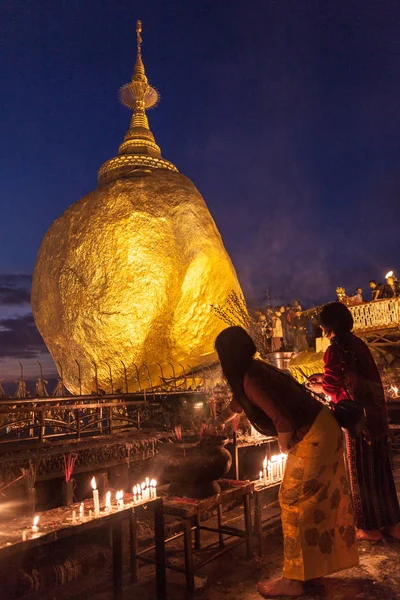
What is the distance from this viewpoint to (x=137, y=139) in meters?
19.8

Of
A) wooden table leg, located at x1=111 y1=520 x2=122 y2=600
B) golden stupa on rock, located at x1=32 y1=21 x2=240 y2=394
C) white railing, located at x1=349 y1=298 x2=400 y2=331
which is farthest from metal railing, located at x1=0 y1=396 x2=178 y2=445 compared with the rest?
white railing, located at x1=349 y1=298 x2=400 y2=331

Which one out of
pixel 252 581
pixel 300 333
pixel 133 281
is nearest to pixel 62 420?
pixel 252 581

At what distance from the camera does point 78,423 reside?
252 inches

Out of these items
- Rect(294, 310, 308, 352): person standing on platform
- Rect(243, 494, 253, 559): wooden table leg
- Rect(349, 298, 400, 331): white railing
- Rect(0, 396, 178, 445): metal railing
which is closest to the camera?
Rect(243, 494, 253, 559): wooden table leg

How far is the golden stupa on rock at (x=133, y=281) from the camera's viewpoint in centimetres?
1614

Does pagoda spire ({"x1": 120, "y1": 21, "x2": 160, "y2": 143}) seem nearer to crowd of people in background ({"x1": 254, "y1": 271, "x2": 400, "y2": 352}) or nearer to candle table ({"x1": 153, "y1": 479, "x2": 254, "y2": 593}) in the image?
crowd of people in background ({"x1": 254, "y1": 271, "x2": 400, "y2": 352})

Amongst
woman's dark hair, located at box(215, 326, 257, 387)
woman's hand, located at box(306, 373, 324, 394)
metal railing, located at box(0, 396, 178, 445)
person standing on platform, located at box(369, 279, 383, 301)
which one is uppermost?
person standing on platform, located at box(369, 279, 383, 301)

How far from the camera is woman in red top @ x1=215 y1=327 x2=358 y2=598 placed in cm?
288

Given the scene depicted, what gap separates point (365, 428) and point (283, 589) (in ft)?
5.30

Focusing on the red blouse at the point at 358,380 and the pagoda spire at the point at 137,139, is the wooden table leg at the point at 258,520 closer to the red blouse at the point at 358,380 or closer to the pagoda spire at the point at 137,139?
the red blouse at the point at 358,380

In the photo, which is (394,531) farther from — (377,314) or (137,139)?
(137,139)

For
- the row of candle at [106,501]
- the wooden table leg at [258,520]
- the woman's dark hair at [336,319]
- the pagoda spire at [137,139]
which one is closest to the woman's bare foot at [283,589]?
the row of candle at [106,501]

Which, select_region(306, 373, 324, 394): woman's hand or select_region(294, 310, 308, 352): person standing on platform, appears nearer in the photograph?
select_region(306, 373, 324, 394): woman's hand

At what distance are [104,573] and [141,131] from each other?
19411 mm
